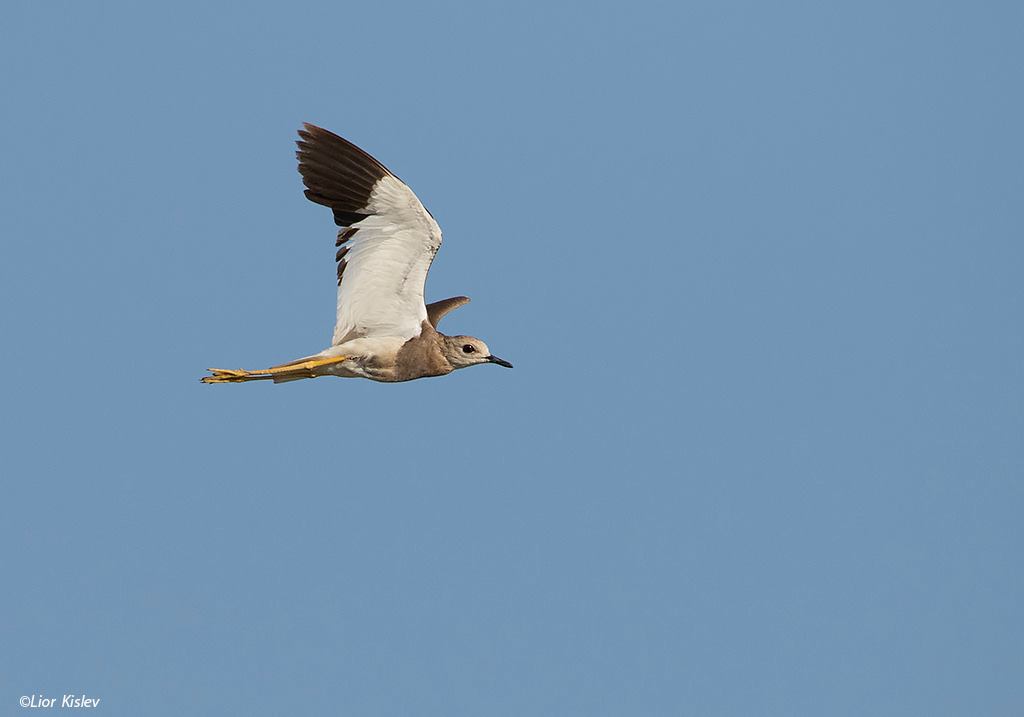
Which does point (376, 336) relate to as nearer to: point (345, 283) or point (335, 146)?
point (345, 283)

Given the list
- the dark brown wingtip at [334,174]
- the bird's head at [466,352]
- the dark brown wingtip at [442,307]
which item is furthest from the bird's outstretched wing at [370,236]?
the dark brown wingtip at [442,307]

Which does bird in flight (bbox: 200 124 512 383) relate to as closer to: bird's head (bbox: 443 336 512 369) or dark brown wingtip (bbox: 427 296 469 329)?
bird's head (bbox: 443 336 512 369)

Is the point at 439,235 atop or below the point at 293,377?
atop

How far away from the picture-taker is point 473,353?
79.7 feet

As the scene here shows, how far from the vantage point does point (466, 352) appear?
24.2 m

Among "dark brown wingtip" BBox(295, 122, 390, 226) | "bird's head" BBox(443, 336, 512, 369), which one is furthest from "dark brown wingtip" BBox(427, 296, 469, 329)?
"dark brown wingtip" BBox(295, 122, 390, 226)

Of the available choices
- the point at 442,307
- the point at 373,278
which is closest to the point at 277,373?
the point at 373,278

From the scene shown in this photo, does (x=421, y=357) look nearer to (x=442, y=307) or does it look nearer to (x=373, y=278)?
(x=373, y=278)

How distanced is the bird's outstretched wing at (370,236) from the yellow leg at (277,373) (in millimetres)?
604

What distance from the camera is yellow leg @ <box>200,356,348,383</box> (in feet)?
76.4

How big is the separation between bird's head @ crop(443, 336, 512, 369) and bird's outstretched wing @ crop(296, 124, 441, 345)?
0.61m

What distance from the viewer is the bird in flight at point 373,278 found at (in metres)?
22.8

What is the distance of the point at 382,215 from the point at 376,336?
1.94 m

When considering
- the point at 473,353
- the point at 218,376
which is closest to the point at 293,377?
the point at 218,376
